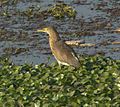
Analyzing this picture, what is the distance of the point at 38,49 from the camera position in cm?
1223

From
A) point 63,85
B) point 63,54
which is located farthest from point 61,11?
point 63,85

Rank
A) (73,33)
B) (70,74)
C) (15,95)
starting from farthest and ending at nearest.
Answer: (73,33) < (70,74) < (15,95)

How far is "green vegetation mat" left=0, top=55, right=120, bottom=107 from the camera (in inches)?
310

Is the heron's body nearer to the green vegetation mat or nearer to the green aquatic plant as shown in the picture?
the green vegetation mat

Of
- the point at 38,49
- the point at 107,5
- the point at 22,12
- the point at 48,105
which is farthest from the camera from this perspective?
the point at 107,5

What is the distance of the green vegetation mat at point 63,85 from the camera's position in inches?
310

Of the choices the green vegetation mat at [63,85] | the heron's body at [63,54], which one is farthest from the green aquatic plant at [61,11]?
the green vegetation mat at [63,85]

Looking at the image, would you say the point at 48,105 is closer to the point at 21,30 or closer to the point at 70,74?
the point at 70,74

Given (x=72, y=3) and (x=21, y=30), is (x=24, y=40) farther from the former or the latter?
(x=72, y=3)

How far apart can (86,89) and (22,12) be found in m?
7.73

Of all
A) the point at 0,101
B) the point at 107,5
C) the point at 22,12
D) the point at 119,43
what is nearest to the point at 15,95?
the point at 0,101

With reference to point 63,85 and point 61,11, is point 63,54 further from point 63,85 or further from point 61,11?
point 61,11

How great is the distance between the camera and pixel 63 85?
8656mm

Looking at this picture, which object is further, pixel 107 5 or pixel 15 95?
pixel 107 5
